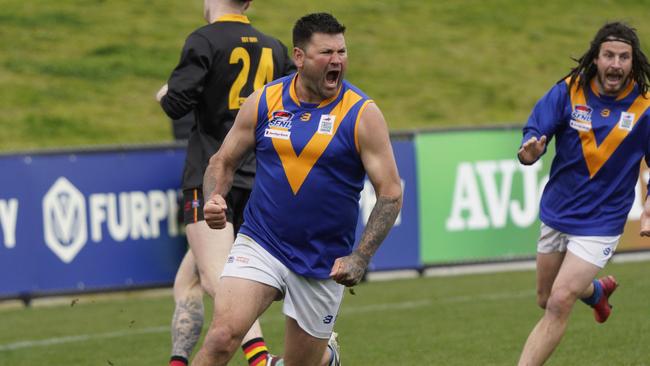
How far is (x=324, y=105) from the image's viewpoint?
22.1 ft

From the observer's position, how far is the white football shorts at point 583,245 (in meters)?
7.98

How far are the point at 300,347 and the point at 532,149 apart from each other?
1826 mm

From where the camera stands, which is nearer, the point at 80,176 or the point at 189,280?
the point at 189,280

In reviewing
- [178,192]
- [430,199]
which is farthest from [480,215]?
[178,192]

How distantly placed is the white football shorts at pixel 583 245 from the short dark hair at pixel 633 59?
861 mm

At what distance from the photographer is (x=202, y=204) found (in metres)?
8.09

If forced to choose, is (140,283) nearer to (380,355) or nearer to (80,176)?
(80,176)

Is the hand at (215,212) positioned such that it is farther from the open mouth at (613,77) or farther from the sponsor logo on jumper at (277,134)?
the open mouth at (613,77)

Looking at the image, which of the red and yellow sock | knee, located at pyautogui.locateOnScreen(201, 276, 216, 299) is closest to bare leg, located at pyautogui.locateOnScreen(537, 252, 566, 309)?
the red and yellow sock

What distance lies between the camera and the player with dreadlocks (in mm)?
7977

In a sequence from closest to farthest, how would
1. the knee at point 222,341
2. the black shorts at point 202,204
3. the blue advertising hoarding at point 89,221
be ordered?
the knee at point 222,341
the black shorts at point 202,204
the blue advertising hoarding at point 89,221

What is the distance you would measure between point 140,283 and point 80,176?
4.04 ft

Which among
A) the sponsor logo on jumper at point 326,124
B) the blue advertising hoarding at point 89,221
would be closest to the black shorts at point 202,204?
the sponsor logo on jumper at point 326,124

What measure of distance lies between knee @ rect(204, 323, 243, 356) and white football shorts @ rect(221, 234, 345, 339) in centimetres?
31
